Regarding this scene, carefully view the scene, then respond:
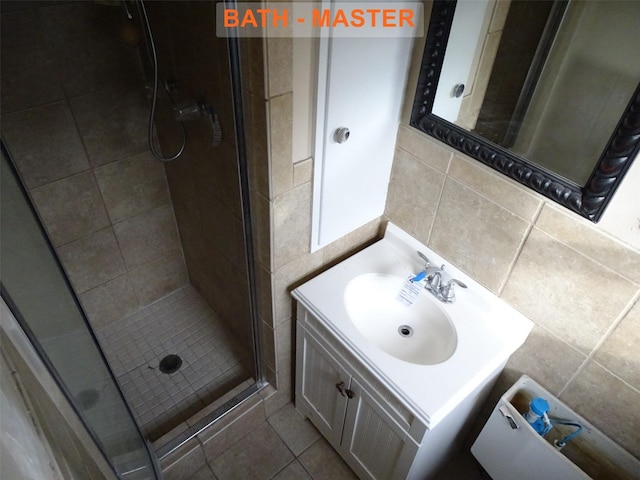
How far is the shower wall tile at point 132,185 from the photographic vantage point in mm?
1812

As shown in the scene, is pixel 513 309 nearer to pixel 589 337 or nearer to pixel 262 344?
pixel 589 337

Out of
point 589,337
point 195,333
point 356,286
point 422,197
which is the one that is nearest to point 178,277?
point 195,333

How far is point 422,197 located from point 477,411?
2.41ft

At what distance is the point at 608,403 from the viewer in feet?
3.92

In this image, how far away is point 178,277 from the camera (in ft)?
7.44

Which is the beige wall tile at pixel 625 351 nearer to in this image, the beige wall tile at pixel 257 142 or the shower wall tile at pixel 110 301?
the beige wall tile at pixel 257 142

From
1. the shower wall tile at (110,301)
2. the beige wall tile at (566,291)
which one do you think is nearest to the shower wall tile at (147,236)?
the shower wall tile at (110,301)

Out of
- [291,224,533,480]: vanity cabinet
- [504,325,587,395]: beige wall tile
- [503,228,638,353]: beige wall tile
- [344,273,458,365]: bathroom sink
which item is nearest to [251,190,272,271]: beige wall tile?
[291,224,533,480]: vanity cabinet

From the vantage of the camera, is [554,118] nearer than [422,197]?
Yes

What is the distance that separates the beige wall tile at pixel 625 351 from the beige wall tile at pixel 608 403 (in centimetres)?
3

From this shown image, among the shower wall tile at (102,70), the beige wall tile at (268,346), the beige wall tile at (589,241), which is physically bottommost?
the beige wall tile at (268,346)

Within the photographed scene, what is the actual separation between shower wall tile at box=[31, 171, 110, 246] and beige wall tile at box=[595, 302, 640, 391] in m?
1.78

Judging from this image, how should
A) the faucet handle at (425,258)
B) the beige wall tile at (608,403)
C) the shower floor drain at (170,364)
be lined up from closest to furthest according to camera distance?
the beige wall tile at (608,403) < the faucet handle at (425,258) < the shower floor drain at (170,364)

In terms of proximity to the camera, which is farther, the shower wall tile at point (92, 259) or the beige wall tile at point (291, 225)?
the shower wall tile at point (92, 259)
